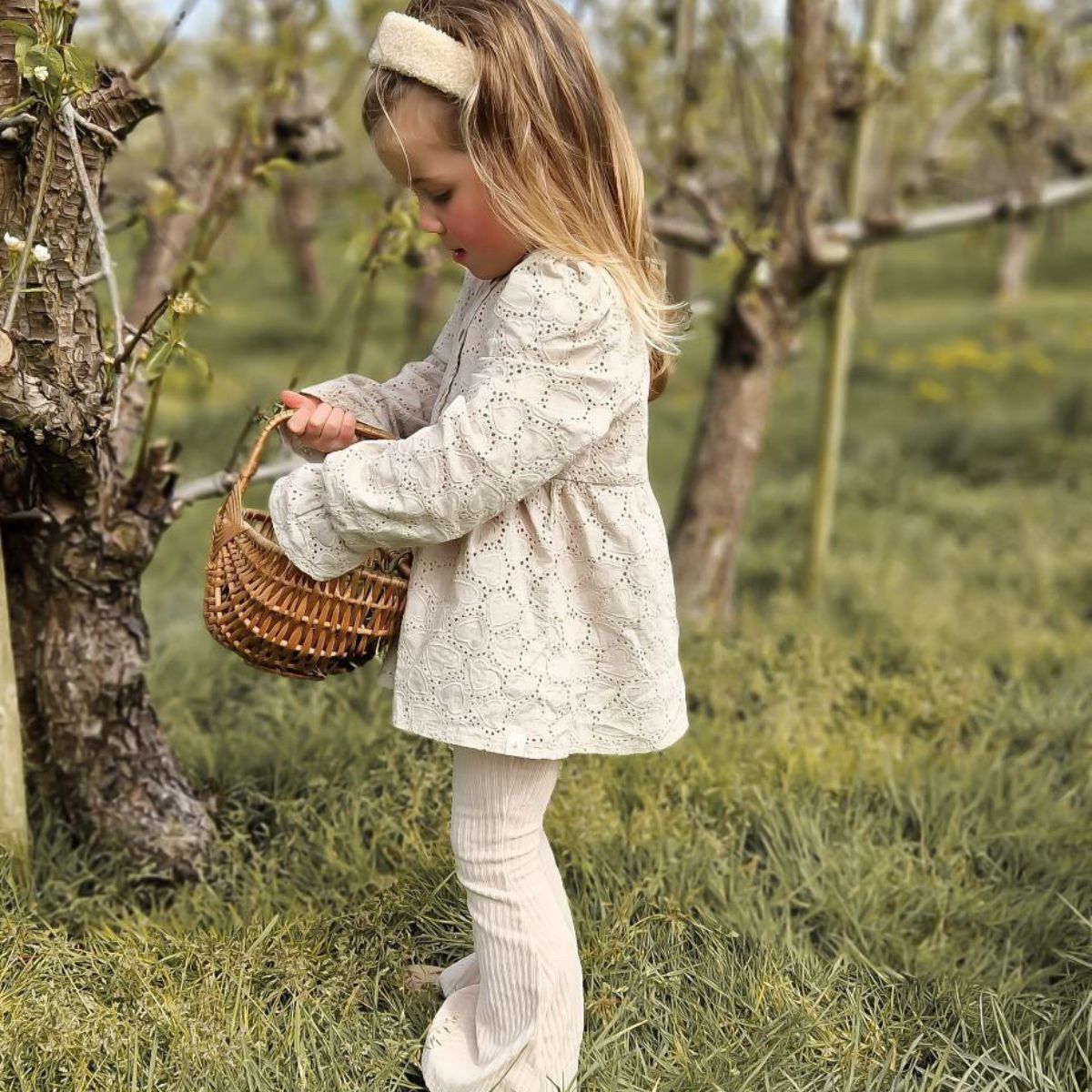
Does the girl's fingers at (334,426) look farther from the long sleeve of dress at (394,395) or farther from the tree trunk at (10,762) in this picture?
the tree trunk at (10,762)

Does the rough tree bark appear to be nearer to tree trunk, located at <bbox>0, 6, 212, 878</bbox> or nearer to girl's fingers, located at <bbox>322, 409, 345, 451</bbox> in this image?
tree trunk, located at <bbox>0, 6, 212, 878</bbox>

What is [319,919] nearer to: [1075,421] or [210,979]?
[210,979]

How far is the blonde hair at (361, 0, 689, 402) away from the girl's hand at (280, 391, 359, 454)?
385 mm

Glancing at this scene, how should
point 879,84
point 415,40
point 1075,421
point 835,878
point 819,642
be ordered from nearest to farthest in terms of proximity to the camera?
point 415,40
point 835,878
point 819,642
point 879,84
point 1075,421

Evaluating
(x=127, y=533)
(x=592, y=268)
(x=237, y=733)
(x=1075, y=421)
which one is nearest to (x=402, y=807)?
(x=237, y=733)

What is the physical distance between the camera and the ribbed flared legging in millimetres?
1871

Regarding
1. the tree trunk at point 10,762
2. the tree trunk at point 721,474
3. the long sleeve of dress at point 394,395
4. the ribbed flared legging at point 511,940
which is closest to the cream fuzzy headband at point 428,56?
the long sleeve of dress at point 394,395

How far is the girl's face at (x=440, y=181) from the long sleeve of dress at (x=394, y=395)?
0.22m

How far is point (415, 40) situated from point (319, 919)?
60.8 inches

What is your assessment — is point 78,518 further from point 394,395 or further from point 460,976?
point 460,976

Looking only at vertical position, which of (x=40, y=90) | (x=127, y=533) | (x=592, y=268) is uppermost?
(x=40, y=90)

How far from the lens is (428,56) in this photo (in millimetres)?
1601

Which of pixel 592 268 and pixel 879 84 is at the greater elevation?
pixel 879 84

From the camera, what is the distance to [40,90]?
173 centimetres
